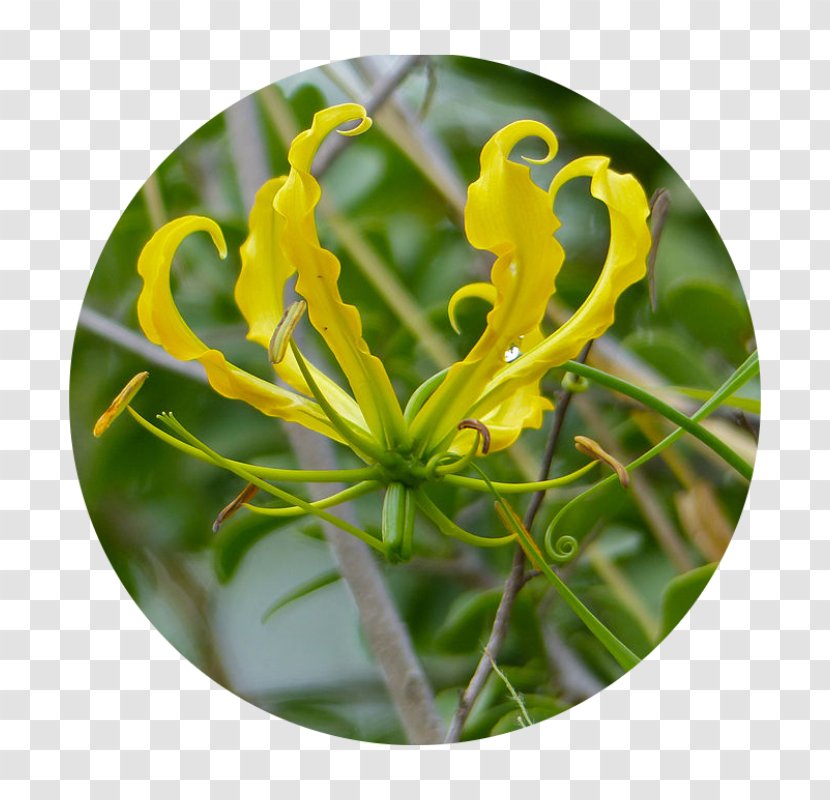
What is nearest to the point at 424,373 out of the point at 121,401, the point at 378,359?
the point at 378,359

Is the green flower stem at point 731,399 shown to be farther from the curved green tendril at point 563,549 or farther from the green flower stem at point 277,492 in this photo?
the green flower stem at point 277,492

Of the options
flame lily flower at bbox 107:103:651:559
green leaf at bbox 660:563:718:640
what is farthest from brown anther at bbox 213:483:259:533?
green leaf at bbox 660:563:718:640

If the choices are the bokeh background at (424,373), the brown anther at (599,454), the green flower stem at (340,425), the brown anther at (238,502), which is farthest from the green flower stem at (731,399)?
the brown anther at (238,502)

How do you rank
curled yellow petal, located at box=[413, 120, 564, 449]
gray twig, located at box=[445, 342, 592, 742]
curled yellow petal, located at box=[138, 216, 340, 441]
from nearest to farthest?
1. curled yellow petal, located at box=[413, 120, 564, 449]
2. curled yellow petal, located at box=[138, 216, 340, 441]
3. gray twig, located at box=[445, 342, 592, 742]

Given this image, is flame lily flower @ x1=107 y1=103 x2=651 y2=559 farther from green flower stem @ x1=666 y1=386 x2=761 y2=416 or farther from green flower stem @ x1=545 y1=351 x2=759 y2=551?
green flower stem @ x1=666 y1=386 x2=761 y2=416

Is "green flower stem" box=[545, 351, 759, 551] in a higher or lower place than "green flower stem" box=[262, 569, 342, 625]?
higher
